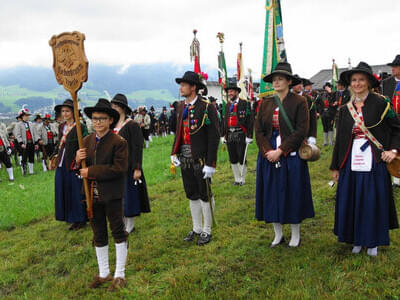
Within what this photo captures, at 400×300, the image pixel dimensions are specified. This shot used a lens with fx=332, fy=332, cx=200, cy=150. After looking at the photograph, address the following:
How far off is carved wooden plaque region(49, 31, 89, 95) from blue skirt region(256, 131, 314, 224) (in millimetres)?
2429

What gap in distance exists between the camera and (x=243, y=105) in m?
8.18

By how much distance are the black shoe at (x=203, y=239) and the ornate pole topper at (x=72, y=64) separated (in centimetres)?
176

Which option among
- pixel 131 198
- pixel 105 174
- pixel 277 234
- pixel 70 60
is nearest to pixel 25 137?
pixel 131 198

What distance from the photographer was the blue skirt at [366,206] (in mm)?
3748

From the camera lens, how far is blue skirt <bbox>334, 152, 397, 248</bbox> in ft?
12.3

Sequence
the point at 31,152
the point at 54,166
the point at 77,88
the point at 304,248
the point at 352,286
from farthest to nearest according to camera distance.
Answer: the point at 31,152 → the point at 54,166 → the point at 304,248 → the point at 77,88 → the point at 352,286

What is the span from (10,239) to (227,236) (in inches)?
156

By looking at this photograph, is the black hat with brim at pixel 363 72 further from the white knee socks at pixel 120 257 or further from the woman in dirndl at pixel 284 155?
the white knee socks at pixel 120 257

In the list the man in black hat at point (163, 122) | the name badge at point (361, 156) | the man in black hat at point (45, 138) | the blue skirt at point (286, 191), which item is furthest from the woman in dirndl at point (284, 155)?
the man in black hat at point (163, 122)

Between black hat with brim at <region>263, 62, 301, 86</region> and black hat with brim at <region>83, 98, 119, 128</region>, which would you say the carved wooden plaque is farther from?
black hat with brim at <region>263, 62, 301, 86</region>

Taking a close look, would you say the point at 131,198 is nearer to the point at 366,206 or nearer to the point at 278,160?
the point at 278,160

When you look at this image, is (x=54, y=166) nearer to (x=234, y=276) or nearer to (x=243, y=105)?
(x=234, y=276)

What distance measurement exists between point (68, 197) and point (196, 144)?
286 centimetres

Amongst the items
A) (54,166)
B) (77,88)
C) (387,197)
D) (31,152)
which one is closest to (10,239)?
(54,166)
